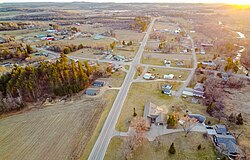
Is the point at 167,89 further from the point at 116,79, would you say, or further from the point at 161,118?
the point at 116,79

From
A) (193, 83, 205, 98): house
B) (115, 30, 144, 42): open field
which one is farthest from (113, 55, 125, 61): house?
(193, 83, 205, 98): house

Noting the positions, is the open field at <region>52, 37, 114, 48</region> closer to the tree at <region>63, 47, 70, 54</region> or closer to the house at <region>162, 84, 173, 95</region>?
the tree at <region>63, 47, 70, 54</region>

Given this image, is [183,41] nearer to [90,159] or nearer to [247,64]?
[247,64]

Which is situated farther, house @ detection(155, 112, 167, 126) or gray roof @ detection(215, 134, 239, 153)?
house @ detection(155, 112, 167, 126)

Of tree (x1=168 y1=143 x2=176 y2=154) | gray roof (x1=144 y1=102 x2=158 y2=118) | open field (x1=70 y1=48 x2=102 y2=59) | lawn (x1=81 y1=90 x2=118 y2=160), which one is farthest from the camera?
open field (x1=70 y1=48 x2=102 y2=59)

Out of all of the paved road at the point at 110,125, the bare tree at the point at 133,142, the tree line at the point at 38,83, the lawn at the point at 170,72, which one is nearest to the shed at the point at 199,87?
the lawn at the point at 170,72

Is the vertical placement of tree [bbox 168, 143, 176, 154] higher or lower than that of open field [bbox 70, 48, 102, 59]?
lower
